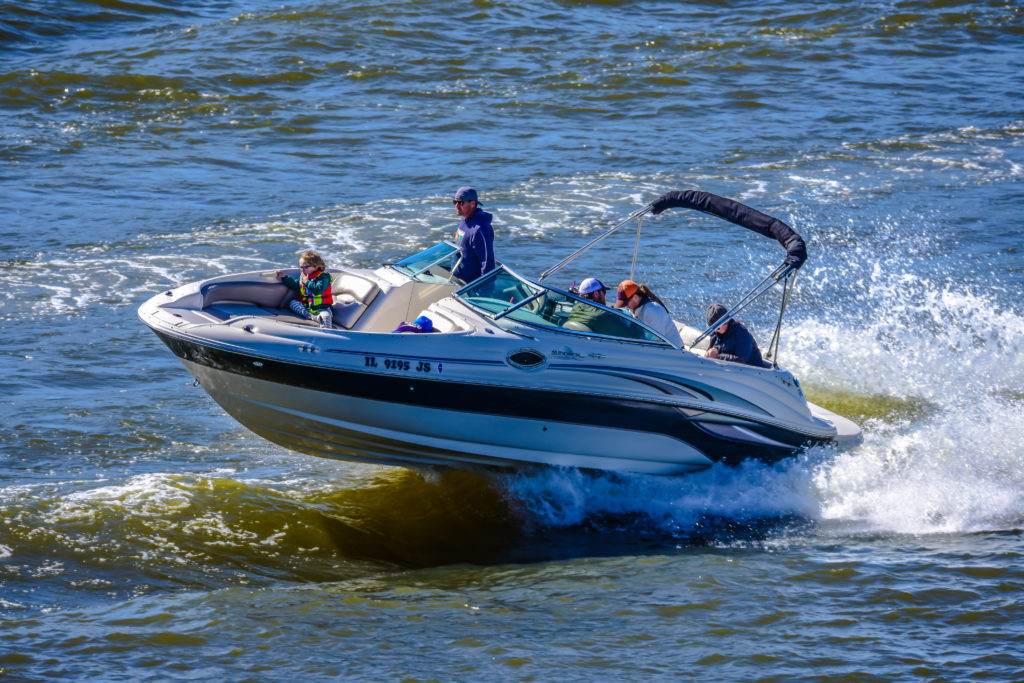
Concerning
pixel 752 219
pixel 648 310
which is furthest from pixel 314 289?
pixel 752 219

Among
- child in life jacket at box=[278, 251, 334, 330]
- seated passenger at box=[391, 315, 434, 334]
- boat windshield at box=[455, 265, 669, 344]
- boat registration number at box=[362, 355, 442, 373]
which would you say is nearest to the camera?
boat registration number at box=[362, 355, 442, 373]

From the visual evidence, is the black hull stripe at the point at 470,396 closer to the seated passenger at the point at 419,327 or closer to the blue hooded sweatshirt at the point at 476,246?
the seated passenger at the point at 419,327

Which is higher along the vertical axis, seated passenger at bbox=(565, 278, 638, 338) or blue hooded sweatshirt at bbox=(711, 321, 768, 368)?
seated passenger at bbox=(565, 278, 638, 338)

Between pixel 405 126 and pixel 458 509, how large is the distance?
45.3ft

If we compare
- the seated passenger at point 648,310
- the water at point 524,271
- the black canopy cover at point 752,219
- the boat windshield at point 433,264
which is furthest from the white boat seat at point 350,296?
the black canopy cover at point 752,219

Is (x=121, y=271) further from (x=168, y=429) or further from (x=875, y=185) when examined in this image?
(x=875, y=185)

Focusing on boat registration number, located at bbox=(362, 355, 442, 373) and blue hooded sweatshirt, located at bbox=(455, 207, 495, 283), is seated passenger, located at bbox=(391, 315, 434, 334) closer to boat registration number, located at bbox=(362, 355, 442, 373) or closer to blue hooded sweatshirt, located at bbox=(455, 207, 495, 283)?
boat registration number, located at bbox=(362, 355, 442, 373)

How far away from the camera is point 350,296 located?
941 centimetres

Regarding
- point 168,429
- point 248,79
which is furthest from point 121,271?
point 248,79

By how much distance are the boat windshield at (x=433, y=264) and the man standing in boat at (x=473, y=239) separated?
0.17m

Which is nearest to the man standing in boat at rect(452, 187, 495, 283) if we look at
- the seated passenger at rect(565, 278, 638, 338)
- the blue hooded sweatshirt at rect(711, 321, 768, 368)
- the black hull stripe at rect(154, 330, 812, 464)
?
the seated passenger at rect(565, 278, 638, 338)

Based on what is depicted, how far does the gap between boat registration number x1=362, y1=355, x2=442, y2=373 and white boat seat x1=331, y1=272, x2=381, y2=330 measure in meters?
1.22

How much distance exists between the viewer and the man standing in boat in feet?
30.2

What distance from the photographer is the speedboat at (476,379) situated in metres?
7.91
